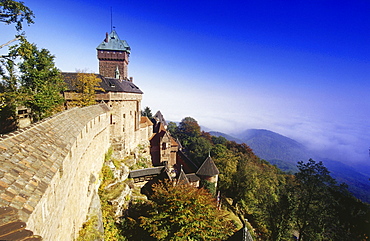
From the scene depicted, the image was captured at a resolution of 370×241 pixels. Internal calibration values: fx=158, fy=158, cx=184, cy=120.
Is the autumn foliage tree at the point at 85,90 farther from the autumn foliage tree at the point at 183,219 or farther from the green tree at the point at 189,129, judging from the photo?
the green tree at the point at 189,129

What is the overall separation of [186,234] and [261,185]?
19.8m

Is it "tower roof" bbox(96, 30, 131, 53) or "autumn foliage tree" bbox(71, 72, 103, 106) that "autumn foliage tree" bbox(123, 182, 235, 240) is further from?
"tower roof" bbox(96, 30, 131, 53)

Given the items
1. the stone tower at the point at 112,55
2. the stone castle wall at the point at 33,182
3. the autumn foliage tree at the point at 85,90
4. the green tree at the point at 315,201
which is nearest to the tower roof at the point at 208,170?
the green tree at the point at 315,201

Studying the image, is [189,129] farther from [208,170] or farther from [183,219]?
[183,219]

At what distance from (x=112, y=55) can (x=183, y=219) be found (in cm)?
2770

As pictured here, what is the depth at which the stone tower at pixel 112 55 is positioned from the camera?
89.8 ft

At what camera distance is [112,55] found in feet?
90.7

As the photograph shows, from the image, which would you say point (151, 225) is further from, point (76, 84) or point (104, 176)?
point (76, 84)

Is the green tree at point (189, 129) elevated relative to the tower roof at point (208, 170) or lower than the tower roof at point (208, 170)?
lower

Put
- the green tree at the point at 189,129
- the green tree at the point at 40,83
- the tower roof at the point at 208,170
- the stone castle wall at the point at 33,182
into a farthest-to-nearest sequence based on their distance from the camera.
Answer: the green tree at the point at 189,129
the tower roof at the point at 208,170
the green tree at the point at 40,83
the stone castle wall at the point at 33,182

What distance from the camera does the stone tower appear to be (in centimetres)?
2738

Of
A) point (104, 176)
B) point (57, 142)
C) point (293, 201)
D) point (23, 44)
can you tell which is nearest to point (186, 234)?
point (104, 176)

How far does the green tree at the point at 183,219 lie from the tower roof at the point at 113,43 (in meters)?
26.1

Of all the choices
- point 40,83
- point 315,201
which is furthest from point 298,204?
point 40,83
